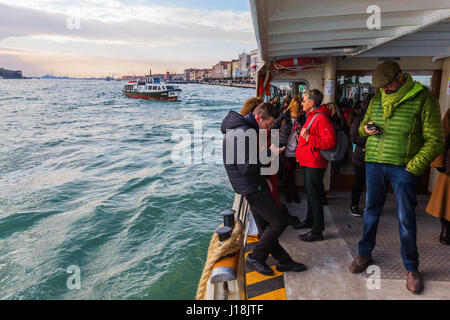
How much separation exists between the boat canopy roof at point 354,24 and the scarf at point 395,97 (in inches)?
32.6

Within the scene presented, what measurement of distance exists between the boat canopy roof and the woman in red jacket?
0.82 metres

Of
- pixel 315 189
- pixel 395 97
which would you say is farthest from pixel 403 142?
pixel 315 189

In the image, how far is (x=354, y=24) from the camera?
3740mm

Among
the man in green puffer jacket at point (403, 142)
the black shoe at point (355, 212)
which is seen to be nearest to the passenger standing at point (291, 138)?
the black shoe at point (355, 212)

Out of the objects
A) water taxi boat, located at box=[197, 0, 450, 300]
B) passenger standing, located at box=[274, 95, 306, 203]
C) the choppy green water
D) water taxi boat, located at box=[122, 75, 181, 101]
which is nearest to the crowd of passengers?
water taxi boat, located at box=[197, 0, 450, 300]

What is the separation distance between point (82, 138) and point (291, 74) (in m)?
19.2

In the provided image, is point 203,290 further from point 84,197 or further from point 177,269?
point 84,197

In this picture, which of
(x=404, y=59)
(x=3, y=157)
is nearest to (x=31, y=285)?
(x=404, y=59)

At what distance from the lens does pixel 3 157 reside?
653 inches

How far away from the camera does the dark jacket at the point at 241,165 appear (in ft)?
9.16

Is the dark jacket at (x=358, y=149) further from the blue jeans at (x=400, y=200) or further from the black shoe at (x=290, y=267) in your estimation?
the black shoe at (x=290, y=267)

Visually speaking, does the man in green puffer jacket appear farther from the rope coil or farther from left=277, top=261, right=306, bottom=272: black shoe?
the rope coil
